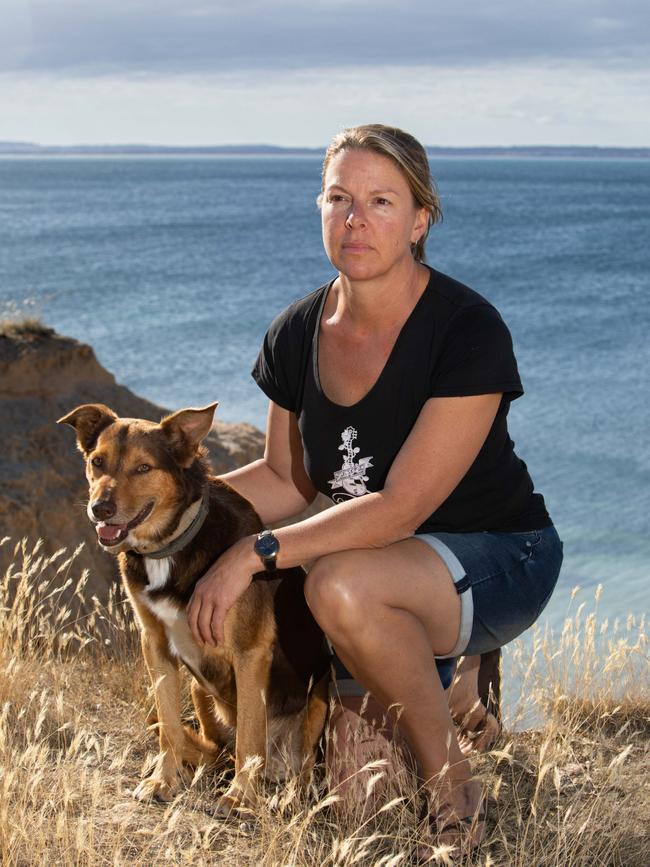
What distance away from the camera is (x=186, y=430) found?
12.3 feet

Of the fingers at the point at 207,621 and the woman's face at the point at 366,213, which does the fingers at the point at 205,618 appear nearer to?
the fingers at the point at 207,621

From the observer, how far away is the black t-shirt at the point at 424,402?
3.60m

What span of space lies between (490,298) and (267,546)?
29190 mm

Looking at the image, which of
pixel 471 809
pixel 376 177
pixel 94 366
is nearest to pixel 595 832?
pixel 471 809

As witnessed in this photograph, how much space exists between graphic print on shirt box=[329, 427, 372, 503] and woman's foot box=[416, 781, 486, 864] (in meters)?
1.10

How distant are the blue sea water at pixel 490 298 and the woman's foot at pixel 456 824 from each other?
668 centimetres

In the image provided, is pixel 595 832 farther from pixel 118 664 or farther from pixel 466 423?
pixel 118 664

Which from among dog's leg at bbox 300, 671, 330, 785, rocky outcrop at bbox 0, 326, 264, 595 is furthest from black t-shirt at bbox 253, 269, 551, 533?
rocky outcrop at bbox 0, 326, 264, 595

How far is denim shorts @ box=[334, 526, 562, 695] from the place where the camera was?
3.59 metres

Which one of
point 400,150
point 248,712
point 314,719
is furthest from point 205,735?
point 400,150

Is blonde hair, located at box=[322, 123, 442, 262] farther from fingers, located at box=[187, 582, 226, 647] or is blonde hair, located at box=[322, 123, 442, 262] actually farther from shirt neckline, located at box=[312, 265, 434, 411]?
fingers, located at box=[187, 582, 226, 647]

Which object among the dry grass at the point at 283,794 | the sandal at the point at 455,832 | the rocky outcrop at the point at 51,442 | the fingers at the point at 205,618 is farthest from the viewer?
the rocky outcrop at the point at 51,442

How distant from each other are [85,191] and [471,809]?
10201cm

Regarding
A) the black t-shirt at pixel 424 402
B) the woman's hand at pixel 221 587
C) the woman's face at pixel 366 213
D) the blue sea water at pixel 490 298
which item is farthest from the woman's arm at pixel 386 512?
the blue sea water at pixel 490 298
